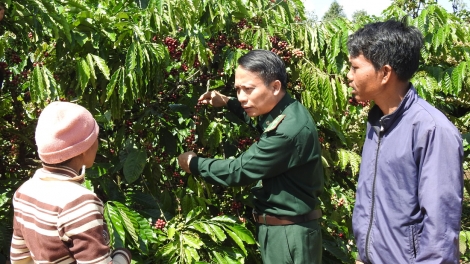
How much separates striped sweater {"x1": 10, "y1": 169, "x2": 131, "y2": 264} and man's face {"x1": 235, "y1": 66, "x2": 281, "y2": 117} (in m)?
1.05

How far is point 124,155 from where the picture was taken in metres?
2.97

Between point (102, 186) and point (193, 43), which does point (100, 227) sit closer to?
point (102, 186)

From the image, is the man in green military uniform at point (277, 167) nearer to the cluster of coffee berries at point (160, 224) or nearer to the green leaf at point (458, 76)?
the cluster of coffee berries at point (160, 224)

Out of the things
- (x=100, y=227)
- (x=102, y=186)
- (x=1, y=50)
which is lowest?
(x=102, y=186)

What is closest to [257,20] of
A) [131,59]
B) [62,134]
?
[131,59]

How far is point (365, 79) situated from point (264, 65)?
0.66 metres

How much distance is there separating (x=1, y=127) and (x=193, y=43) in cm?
119

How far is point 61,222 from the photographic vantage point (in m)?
1.54

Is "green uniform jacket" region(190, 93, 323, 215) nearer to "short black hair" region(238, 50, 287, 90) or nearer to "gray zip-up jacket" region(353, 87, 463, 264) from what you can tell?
"short black hair" region(238, 50, 287, 90)

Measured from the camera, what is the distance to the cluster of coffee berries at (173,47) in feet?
9.64

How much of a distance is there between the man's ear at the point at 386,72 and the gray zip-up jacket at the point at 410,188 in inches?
3.5

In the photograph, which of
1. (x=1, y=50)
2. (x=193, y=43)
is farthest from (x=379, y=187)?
(x=1, y=50)

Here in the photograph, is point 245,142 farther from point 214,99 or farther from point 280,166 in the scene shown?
point 280,166

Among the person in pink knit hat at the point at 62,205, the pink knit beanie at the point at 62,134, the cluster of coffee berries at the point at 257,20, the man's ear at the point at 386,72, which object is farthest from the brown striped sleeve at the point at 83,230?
the cluster of coffee berries at the point at 257,20
